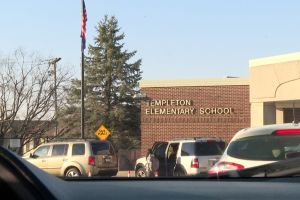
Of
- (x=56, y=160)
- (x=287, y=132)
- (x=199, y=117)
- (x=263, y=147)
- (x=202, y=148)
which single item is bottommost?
(x=56, y=160)

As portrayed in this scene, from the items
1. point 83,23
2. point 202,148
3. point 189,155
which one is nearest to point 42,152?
point 189,155

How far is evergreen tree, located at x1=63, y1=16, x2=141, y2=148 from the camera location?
167 feet

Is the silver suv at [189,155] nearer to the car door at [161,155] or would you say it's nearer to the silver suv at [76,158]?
the car door at [161,155]

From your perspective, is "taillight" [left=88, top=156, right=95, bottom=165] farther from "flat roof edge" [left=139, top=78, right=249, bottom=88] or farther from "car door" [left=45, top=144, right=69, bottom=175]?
"flat roof edge" [left=139, top=78, right=249, bottom=88]

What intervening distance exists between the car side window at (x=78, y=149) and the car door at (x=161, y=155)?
110 inches

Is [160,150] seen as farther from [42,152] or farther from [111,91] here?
[111,91]

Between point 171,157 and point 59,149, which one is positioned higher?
point 59,149

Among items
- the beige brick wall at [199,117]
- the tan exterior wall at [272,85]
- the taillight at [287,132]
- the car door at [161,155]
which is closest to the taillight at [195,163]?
the car door at [161,155]

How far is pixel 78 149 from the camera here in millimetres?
23172

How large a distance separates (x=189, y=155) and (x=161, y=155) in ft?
7.50

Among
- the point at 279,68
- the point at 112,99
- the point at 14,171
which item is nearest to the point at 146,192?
the point at 14,171

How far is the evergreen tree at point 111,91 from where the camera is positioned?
5078 cm

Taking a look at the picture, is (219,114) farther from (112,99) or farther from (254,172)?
(254,172)

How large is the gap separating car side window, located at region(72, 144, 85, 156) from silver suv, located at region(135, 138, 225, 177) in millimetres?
3158
